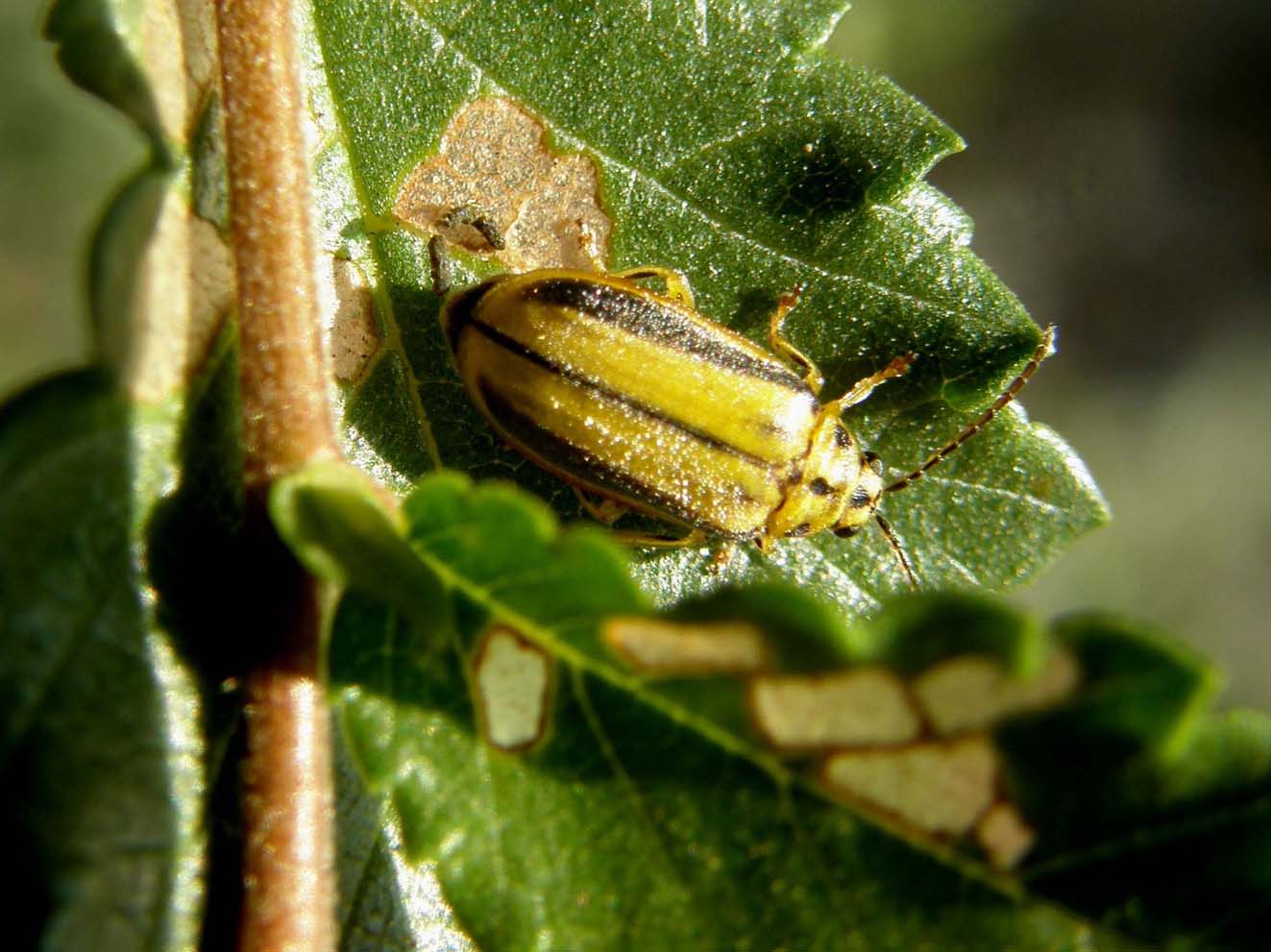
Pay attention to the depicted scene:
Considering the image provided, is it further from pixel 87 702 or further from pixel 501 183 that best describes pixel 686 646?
pixel 501 183

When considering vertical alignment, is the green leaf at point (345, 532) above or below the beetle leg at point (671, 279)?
below

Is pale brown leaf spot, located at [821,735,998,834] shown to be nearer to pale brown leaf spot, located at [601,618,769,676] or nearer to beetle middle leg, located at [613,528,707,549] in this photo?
pale brown leaf spot, located at [601,618,769,676]

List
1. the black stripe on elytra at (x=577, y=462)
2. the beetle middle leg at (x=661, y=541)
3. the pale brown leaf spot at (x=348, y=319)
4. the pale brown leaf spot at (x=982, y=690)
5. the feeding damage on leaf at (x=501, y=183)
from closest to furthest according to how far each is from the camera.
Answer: the pale brown leaf spot at (x=982, y=690) → the pale brown leaf spot at (x=348, y=319) → the feeding damage on leaf at (x=501, y=183) → the black stripe on elytra at (x=577, y=462) → the beetle middle leg at (x=661, y=541)

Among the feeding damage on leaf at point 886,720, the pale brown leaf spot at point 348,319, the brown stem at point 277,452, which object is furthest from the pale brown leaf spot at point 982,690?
the pale brown leaf spot at point 348,319

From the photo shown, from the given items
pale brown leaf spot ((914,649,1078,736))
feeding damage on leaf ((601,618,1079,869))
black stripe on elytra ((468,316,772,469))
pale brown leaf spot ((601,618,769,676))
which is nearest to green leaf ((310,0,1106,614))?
black stripe on elytra ((468,316,772,469))

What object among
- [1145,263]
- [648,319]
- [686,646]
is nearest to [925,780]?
[686,646]

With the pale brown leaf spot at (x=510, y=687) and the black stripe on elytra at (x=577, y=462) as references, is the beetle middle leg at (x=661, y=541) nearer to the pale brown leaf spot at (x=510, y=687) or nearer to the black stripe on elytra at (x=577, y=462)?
the black stripe on elytra at (x=577, y=462)
